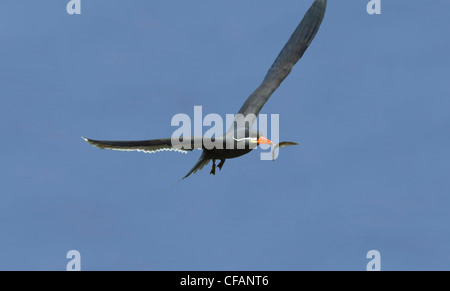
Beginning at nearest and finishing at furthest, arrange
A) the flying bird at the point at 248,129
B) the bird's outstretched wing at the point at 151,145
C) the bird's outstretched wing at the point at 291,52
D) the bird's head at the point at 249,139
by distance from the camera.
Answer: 1. the bird's outstretched wing at the point at 151,145
2. the flying bird at the point at 248,129
3. the bird's head at the point at 249,139
4. the bird's outstretched wing at the point at 291,52

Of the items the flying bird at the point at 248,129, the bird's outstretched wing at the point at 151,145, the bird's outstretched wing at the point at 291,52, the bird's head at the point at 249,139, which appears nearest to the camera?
the bird's outstretched wing at the point at 151,145

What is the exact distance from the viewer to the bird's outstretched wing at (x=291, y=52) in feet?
95.4

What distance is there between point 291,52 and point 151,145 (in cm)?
858

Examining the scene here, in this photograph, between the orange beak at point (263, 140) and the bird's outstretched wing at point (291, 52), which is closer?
the orange beak at point (263, 140)

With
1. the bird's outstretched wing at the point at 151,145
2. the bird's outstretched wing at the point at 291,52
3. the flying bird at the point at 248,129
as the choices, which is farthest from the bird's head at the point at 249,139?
the bird's outstretched wing at the point at 291,52

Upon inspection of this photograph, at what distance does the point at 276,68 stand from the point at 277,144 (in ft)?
19.3

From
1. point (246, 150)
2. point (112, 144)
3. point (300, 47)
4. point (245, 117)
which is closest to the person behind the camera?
point (112, 144)

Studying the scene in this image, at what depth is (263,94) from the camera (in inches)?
1142

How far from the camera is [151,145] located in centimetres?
2348

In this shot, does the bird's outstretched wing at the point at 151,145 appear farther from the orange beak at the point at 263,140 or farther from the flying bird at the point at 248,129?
the orange beak at the point at 263,140

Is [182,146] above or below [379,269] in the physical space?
above

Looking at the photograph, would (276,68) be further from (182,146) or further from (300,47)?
(182,146)
